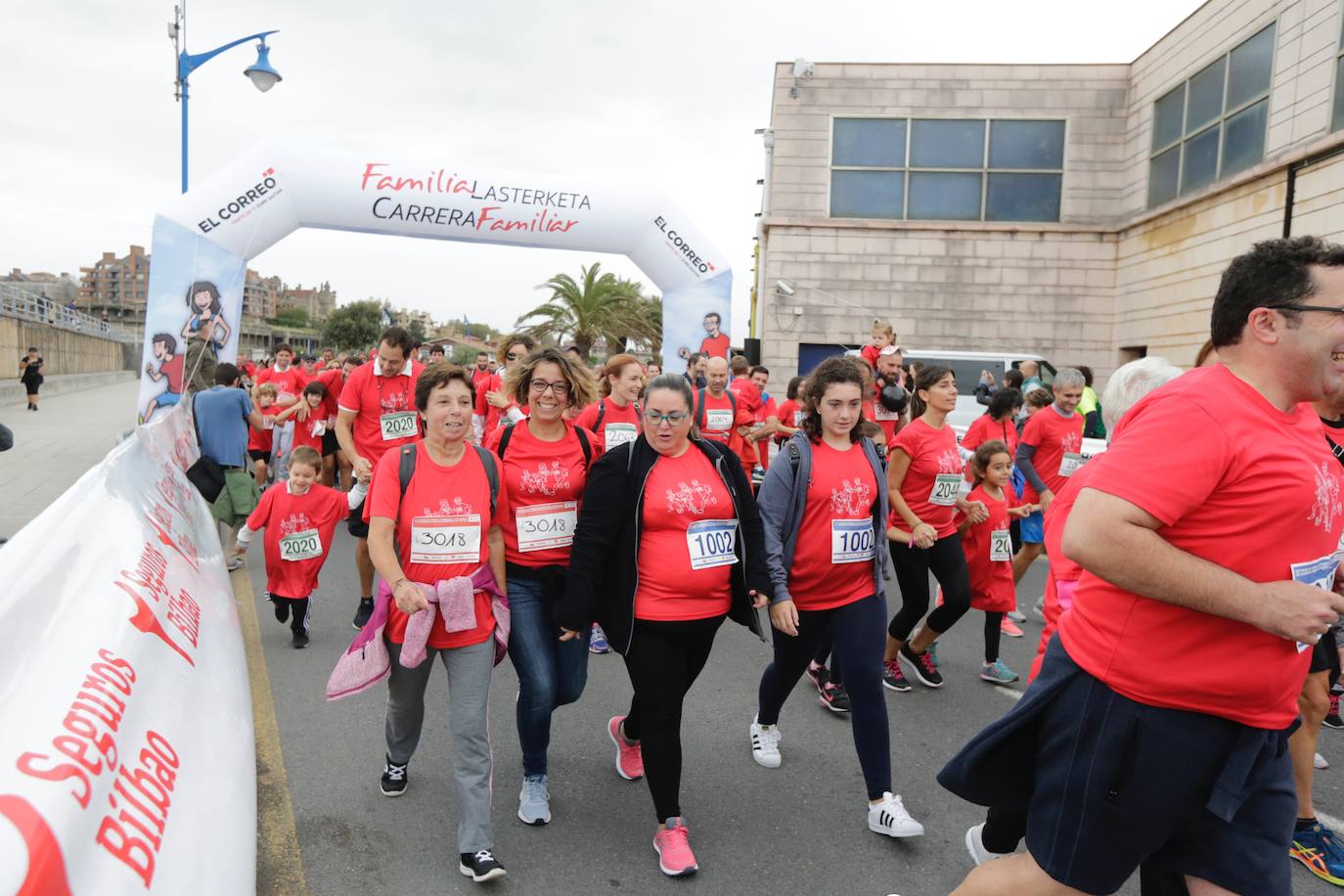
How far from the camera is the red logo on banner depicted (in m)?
1.48

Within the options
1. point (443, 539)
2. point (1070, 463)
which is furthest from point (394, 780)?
point (1070, 463)

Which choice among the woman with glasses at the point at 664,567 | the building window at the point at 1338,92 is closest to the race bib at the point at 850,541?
the woman with glasses at the point at 664,567

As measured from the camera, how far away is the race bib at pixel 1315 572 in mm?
1767

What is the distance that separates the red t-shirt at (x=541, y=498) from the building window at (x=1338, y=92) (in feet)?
45.0

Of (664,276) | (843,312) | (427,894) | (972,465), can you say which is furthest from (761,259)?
(427,894)

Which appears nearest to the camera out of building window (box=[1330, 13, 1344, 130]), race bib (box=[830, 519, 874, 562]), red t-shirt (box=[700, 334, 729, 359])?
race bib (box=[830, 519, 874, 562])

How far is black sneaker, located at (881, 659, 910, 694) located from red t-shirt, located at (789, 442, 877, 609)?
1.53 meters

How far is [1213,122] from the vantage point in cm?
1516

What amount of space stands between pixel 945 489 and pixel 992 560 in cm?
65

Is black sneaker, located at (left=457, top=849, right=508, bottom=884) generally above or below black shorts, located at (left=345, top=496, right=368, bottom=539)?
below

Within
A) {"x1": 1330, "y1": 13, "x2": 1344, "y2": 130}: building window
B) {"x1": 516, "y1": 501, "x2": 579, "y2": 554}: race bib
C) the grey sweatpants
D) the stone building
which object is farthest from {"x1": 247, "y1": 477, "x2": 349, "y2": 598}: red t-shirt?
the stone building

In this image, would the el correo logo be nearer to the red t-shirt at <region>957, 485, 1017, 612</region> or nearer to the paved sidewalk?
the paved sidewalk

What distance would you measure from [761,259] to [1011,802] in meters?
18.4

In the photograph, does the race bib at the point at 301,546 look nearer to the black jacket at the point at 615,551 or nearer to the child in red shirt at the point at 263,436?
the black jacket at the point at 615,551
